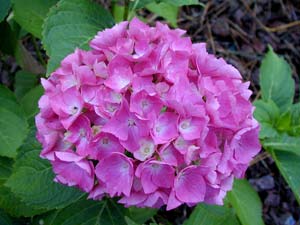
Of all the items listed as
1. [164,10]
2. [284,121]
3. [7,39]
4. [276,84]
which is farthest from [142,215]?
[164,10]

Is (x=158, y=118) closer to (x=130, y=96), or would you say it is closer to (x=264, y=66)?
(x=130, y=96)

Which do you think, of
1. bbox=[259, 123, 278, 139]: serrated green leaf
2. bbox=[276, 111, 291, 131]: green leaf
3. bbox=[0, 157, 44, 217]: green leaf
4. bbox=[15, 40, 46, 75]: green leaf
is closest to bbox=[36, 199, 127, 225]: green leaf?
bbox=[0, 157, 44, 217]: green leaf

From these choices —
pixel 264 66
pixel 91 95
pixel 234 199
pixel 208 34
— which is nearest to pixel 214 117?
pixel 91 95

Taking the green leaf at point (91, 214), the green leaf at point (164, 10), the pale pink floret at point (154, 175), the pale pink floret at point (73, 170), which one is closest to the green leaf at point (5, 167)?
the green leaf at point (91, 214)

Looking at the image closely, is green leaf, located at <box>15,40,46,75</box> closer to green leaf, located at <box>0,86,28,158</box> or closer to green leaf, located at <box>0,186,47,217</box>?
green leaf, located at <box>0,86,28,158</box>

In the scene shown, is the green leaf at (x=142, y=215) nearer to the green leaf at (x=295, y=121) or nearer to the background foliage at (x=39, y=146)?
the background foliage at (x=39, y=146)

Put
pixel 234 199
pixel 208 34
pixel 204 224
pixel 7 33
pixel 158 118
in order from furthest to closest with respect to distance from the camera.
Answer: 1. pixel 208 34
2. pixel 7 33
3. pixel 234 199
4. pixel 204 224
5. pixel 158 118

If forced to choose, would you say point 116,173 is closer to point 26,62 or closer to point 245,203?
point 245,203
